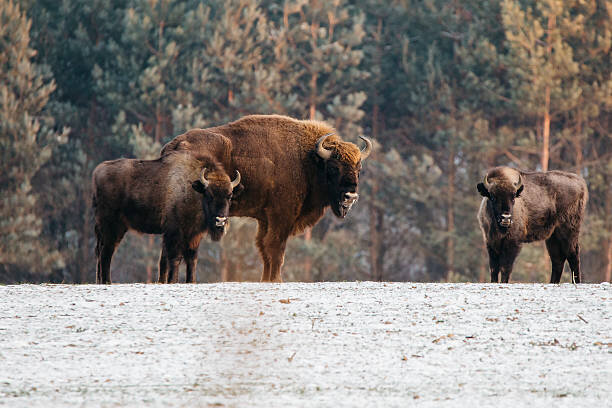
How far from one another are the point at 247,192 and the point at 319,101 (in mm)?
18446

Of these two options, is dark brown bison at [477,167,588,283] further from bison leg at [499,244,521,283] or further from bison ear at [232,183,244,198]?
bison ear at [232,183,244,198]

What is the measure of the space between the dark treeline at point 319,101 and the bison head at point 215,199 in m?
14.6

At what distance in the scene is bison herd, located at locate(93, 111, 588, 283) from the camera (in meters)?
12.9

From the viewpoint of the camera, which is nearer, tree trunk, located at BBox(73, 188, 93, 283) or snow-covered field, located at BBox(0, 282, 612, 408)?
snow-covered field, located at BBox(0, 282, 612, 408)

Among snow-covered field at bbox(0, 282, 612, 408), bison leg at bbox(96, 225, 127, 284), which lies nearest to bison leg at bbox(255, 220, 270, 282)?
bison leg at bbox(96, 225, 127, 284)

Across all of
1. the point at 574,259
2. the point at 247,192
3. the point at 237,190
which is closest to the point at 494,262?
the point at 574,259

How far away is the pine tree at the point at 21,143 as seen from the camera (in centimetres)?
2623

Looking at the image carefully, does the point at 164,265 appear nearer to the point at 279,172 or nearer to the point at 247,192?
the point at 247,192

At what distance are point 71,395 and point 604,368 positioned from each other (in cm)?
367

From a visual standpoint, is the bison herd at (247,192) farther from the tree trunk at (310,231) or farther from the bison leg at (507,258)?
the tree trunk at (310,231)

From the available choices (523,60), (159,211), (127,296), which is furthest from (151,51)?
(127,296)

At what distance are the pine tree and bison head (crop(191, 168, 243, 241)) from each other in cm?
1448

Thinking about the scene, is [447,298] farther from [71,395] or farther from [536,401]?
[71,395]

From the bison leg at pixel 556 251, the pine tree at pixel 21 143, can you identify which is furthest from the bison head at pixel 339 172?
the pine tree at pixel 21 143
